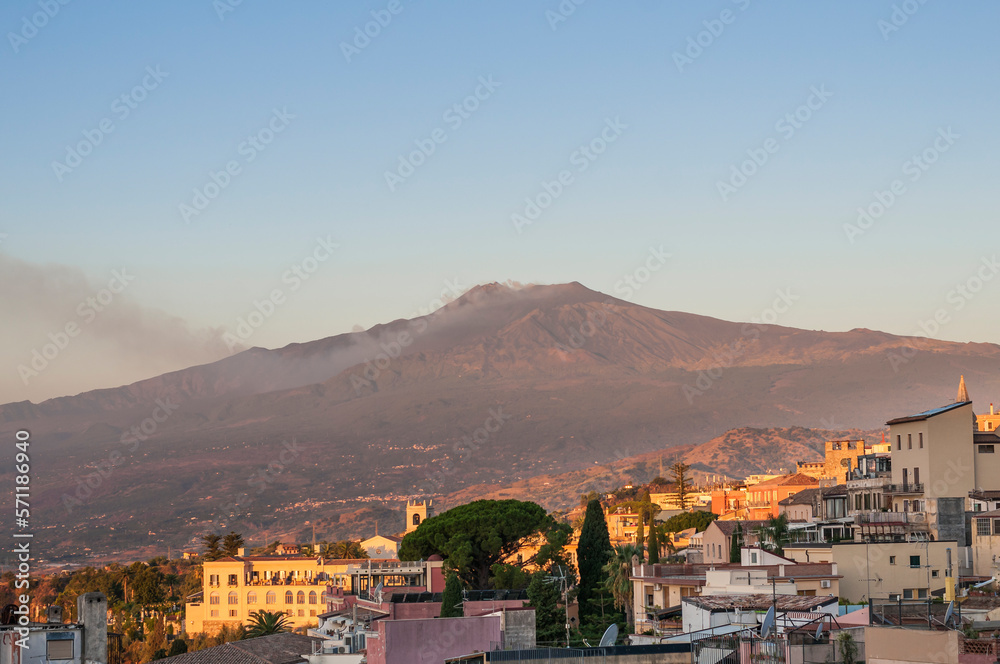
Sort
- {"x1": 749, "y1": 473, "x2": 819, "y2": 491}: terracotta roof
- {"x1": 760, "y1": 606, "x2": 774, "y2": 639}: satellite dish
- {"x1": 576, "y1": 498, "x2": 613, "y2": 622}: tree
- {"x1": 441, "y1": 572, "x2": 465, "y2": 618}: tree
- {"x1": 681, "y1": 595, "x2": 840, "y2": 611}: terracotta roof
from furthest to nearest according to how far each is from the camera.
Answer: {"x1": 749, "y1": 473, "x2": 819, "y2": 491}: terracotta roof
{"x1": 576, "y1": 498, "x2": 613, "y2": 622}: tree
{"x1": 441, "y1": 572, "x2": 465, "y2": 618}: tree
{"x1": 681, "y1": 595, "x2": 840, "y2": 611}: terracotta roof
{"x1": 760, "y1": 606, "x2": 774, "y2": 639}: satellite dish

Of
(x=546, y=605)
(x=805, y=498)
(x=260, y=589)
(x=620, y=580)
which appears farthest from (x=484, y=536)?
(x=260, y=589)

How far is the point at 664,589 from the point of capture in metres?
37.2

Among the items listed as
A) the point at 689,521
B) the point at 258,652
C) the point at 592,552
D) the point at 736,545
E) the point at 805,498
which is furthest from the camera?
the point at 689,521

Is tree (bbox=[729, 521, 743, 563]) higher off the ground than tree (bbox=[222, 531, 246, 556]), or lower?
higher

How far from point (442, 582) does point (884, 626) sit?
129ft

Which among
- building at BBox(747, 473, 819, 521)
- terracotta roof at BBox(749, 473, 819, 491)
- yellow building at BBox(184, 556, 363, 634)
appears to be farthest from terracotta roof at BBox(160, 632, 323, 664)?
terracotta roof at BBox(749, 473, 819, 491)

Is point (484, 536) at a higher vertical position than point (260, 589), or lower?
higher

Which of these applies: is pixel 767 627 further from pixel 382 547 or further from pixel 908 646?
pixel 382 547

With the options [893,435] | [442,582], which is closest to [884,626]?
[893,435]

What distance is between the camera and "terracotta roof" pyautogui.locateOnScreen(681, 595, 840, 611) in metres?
25.8

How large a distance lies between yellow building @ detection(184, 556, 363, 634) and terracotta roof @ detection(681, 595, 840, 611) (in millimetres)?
55955

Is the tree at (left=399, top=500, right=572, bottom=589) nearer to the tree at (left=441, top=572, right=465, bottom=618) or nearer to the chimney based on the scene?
the tree at (left=441, top=572, right=465, bottom=618)

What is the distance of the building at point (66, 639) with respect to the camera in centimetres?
2063

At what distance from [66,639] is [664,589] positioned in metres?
20.1
